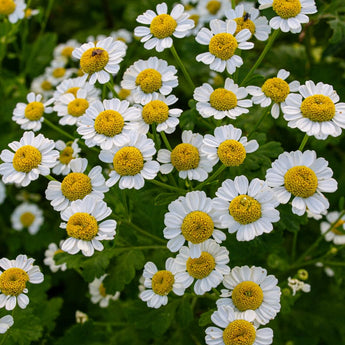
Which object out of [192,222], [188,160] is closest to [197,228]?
[192,222]

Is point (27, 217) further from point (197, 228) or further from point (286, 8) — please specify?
point (286, 8)

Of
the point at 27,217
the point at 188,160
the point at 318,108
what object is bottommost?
the point at 27,217

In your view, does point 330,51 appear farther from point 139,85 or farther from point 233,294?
point 233,294

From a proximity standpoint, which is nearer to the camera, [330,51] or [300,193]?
[300,193]

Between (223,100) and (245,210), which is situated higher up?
(223,100)

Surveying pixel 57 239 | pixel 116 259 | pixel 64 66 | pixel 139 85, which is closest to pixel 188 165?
pixel 139 85

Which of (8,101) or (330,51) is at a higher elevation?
(330,51)
